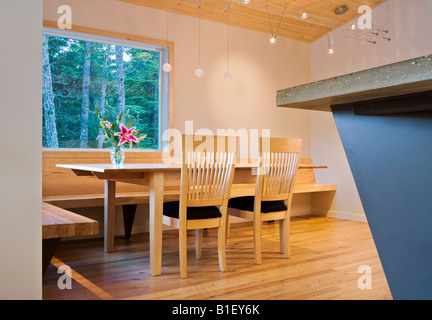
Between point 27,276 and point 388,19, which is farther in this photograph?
point 388,19

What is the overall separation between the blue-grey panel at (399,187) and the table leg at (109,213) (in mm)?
3038

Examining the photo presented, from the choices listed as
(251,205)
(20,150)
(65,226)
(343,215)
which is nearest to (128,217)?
(251,205)

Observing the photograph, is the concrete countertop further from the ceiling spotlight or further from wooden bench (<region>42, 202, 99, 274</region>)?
the ceiling spotlight

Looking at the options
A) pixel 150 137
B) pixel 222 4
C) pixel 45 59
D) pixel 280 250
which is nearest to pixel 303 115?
pixel 222 4

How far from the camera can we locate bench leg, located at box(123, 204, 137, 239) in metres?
4.30

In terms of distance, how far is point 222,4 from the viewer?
4.90m

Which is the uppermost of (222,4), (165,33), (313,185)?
(222,4)

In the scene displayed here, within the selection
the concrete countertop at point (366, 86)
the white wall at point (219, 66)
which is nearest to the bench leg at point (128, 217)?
the white wall at point (219, 66)

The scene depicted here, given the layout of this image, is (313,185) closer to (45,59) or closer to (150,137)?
(150,137)

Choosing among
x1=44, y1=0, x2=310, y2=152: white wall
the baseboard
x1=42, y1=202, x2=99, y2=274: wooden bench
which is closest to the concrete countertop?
x1=42, y1=202, x2=99, y2=274: wooden bench

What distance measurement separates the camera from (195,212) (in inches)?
115

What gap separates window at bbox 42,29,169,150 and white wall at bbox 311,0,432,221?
7.91ft

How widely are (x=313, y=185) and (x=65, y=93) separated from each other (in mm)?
3339
